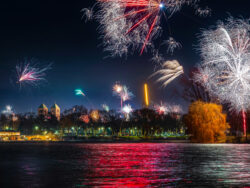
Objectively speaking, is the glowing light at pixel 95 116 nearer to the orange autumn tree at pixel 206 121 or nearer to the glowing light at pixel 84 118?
the glowing light at pixel 84 118

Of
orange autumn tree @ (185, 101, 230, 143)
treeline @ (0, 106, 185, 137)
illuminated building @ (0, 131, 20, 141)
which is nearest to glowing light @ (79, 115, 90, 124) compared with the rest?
treeline @ (0, 106, 185, 137)

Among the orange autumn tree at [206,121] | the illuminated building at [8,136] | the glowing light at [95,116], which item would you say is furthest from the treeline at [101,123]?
the orange autumn tree at [206,121]

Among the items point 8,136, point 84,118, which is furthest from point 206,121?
point 84,118

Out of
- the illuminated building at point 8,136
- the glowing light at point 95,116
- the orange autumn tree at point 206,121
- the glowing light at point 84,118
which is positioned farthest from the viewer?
Result: the glowing light at point 95,116

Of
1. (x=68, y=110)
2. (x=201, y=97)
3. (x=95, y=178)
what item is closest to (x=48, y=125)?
(x=68, y=110)

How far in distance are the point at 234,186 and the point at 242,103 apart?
3424cm

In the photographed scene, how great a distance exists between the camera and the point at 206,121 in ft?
214

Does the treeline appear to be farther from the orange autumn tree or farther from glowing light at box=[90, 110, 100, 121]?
the orange autumn tree

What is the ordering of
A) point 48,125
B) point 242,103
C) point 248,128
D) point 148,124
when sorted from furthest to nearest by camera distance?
point 48,125
point 148,124
point 248,128
point 242,103

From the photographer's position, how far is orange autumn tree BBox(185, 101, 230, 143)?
2559 inches

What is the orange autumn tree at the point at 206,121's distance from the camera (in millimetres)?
65000

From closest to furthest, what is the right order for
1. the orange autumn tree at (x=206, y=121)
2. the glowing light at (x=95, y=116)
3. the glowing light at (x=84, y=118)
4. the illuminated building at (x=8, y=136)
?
1. the orange autumn tree at (x=206, y=121)
2. the illuminated building at (x=8, y=136)
3. the glowing light at (x=84, y=118)
4. the glowing light at (x=95, y=116)

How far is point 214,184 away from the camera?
1419cm

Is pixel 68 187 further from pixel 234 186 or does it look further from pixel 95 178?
pixel 234 186
